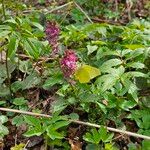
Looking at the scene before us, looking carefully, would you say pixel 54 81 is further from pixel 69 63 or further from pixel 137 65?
pixel 137 65

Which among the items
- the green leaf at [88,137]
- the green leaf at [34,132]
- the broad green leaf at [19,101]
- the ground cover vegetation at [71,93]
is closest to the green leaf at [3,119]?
the ground cover vegetation at [71,93]

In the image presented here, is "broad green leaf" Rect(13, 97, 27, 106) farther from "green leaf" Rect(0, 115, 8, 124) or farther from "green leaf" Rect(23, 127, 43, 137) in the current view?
"green leaf" Rect(23, 127, 43, 137)

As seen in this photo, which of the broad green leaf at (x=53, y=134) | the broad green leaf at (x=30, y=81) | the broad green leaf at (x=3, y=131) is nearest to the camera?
the broad green leaf at (x=53, y=134)

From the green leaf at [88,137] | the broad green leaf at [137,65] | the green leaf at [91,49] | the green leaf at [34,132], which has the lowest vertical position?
the green leaf at [88,137]

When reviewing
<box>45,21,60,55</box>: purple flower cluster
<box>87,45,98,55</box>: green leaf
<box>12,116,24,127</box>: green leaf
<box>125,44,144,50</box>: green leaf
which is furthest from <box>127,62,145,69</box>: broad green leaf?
<box>12,116,24,127</box>: green leaf

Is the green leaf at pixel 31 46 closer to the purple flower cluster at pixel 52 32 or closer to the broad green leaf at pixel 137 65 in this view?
the purple flower cluster at pixel 52 32

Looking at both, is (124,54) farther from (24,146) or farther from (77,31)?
(24,146)

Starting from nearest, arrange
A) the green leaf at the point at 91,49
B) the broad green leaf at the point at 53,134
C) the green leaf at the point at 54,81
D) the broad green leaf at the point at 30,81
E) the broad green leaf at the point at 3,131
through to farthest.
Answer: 1. the broad green leaf at the point at 53,134
2. the broad green leaf at the point at 3,131
3. the green leaf at the point at 54,81
4. the broad green leaf at the point at 30,81
5. the green leaf at the point at 91,49

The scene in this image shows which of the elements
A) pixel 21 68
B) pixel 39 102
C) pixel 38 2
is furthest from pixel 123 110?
pixel 38 2

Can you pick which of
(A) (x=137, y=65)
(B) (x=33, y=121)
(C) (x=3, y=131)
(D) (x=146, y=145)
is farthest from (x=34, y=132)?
(A) (x=137, y=65)
